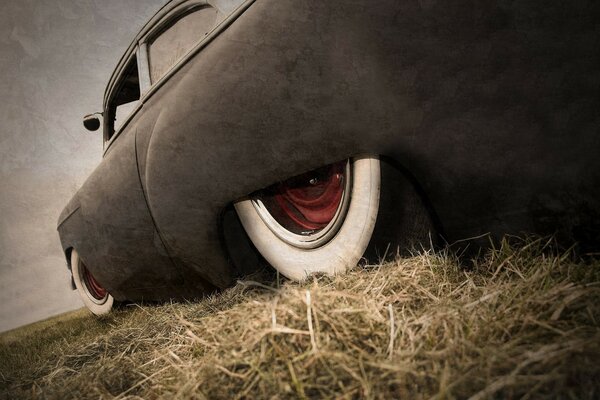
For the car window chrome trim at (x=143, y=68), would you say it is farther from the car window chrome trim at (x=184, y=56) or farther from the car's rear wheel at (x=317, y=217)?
the car's rear wheel at (x=317, y=217)

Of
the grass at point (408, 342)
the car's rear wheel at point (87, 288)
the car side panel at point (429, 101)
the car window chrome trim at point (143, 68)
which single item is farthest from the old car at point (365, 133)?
the car's rear wheel at point (87, 288)

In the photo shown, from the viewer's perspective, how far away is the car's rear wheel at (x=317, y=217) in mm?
1220

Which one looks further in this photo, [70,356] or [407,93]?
[70,356]

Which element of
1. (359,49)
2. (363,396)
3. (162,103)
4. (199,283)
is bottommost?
(199,283)

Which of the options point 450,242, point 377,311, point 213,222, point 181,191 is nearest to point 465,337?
point 377,311

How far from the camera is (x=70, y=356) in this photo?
1424mm

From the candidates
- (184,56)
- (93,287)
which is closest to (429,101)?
(184,56)

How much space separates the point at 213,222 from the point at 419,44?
1127mm

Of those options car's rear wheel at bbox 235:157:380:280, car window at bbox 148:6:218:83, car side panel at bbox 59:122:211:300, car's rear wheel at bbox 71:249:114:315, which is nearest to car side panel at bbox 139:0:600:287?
car's rear wheel at bbox 235:157:380:280

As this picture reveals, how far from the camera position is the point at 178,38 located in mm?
1876

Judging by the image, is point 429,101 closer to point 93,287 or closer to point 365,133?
point 365,133

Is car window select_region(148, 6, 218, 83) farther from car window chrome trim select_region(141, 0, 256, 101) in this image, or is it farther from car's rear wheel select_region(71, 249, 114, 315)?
car's rear wheel select_region(71, 249, 114, 315)

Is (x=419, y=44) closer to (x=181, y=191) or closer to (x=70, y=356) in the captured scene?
(x=181, y=191)

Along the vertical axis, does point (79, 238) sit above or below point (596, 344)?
below
